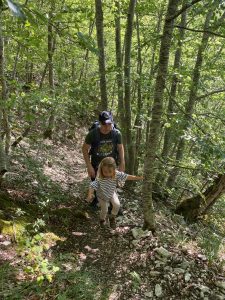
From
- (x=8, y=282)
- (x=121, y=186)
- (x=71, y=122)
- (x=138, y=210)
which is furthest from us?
(x=71, y=122)

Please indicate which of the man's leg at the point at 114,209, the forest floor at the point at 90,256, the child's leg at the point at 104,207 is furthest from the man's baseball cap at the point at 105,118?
the forest floor at the point at 90,256

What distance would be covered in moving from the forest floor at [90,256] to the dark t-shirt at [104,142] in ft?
4.38

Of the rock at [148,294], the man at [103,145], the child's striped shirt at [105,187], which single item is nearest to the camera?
the rock at [148,294]

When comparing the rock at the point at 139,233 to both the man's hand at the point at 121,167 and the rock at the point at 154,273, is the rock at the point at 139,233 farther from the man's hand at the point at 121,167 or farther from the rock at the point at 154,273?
the man's hand at the point at 121,167

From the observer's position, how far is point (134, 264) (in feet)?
17.0

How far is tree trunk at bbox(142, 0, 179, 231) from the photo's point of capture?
15.8 ft

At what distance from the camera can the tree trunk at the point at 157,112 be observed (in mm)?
4828

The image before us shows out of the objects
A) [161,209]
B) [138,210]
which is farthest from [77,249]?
[161,209]

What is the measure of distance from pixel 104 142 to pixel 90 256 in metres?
2.27

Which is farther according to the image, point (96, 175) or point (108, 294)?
point (96, 175)

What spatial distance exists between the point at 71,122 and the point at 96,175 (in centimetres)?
1345

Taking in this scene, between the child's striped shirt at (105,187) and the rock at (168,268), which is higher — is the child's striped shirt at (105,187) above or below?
above

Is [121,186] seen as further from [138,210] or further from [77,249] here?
[77,249]

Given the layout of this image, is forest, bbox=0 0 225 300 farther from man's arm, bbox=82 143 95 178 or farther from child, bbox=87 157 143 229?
man's arm, bbox=82 143 95 178
